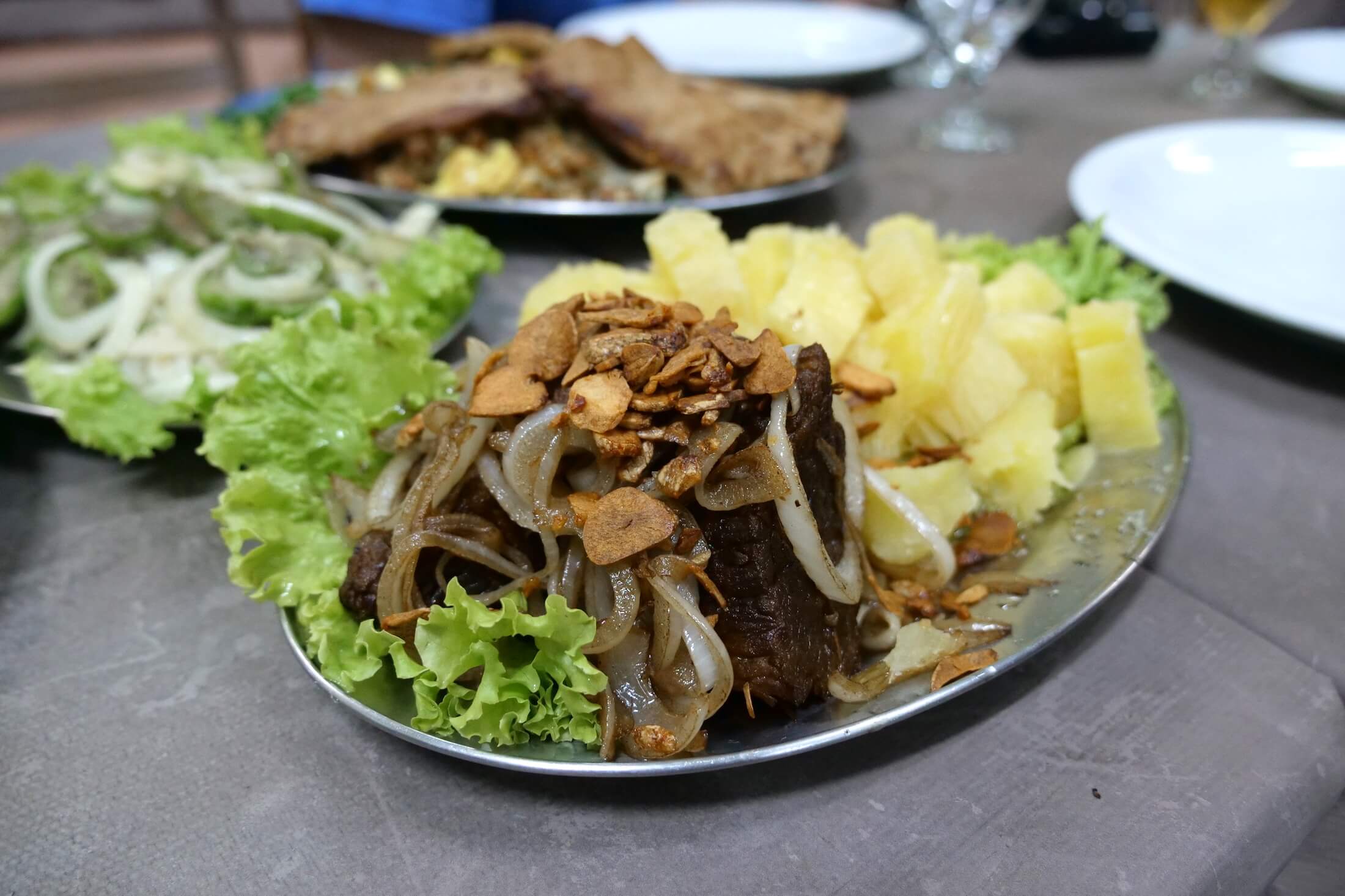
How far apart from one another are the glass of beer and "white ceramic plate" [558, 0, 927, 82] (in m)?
1.30

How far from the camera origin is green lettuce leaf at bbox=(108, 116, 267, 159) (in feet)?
9.87

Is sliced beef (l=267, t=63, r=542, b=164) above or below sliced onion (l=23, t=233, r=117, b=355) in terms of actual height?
above

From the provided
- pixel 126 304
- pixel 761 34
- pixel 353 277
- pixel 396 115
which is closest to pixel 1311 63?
pixel 761 34

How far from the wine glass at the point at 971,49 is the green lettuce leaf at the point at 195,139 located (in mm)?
2589

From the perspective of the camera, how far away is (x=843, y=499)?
140 centimetres

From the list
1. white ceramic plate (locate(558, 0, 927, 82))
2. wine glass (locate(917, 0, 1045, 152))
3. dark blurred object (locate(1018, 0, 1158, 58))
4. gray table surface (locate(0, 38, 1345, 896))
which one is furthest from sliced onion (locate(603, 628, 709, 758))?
dark blurred object (locate(1018, 0, 1158, 58))

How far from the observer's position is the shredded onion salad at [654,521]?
1.19 meters

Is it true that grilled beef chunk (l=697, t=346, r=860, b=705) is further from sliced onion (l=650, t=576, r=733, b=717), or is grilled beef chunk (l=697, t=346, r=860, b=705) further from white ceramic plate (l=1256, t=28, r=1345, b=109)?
white ceramic plate (l=1256, t=28, r=1345, b=109)

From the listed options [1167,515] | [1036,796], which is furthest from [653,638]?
[1167,515]

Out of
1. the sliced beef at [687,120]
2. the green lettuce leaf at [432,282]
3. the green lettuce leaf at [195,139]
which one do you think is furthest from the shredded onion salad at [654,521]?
the green lettuce leaf at [195,139]

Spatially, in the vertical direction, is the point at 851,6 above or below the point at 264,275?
above

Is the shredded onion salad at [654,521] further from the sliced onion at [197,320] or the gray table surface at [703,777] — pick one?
the sliced onion at [197,320]

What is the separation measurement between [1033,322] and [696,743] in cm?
108

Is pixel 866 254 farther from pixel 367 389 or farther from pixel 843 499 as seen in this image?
pixel 367 389
